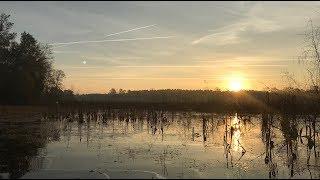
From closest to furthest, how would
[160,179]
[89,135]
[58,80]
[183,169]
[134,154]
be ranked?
[160,179] < [183,169] < [134,154] < [89,135] < [58,80]

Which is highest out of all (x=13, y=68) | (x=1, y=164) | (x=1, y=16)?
(x=1, y=16)

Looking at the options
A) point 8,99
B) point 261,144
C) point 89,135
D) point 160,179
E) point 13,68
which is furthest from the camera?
point 13,68

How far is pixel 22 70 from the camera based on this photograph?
53312mm

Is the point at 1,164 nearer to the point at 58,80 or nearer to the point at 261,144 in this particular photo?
the point at 261,144

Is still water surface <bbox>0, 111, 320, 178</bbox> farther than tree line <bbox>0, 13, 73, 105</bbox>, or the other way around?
tree line <bbox>0, 13, 73, 105</bbox>

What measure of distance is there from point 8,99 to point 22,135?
31.2m

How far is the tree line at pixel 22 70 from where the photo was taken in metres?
50.0

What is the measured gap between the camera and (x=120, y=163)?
40.7 ft

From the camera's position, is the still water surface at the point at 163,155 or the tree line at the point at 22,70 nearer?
the still water surface at the point at 163,155

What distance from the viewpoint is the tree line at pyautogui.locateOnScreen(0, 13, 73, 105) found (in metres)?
50.0

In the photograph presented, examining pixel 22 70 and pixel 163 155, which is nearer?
pixel 163 155

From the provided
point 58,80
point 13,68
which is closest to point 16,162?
point 13,68

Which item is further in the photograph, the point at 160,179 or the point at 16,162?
the point at 16,162

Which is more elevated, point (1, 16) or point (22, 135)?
point (1, 16)
